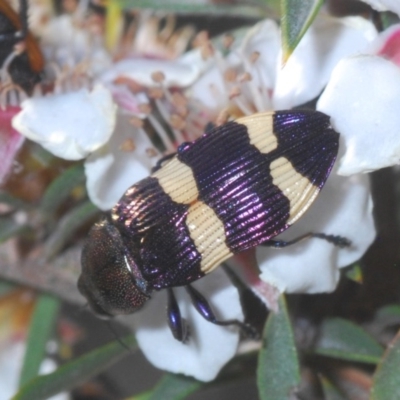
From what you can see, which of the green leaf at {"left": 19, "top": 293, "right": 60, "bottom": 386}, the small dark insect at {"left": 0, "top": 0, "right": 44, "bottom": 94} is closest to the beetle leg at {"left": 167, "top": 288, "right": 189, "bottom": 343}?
the green leaf at {"left": 19, "top": 293, "right": 60, "bottom": 386}

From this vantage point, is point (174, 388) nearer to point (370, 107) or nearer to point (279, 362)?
A: point (279, 362)

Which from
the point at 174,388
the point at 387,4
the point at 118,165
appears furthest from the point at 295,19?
the point at 174,388

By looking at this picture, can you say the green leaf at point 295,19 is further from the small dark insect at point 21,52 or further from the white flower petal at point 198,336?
the small dark insect at point 21,52

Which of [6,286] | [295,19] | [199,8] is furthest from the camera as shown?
[6,286]

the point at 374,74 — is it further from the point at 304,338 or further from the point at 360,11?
the point at 304,338

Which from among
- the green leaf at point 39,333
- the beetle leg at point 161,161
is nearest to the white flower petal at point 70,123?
the beetle leg at point 161,161

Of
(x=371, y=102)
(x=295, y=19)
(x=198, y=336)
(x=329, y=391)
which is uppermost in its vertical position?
(x=295, y=19)

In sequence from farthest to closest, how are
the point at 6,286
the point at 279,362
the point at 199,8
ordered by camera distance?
the point at 6,286 < the point at 199,8 < the point at 279,362

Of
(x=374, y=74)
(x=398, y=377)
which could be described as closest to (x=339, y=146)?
(x=374, y=74)
